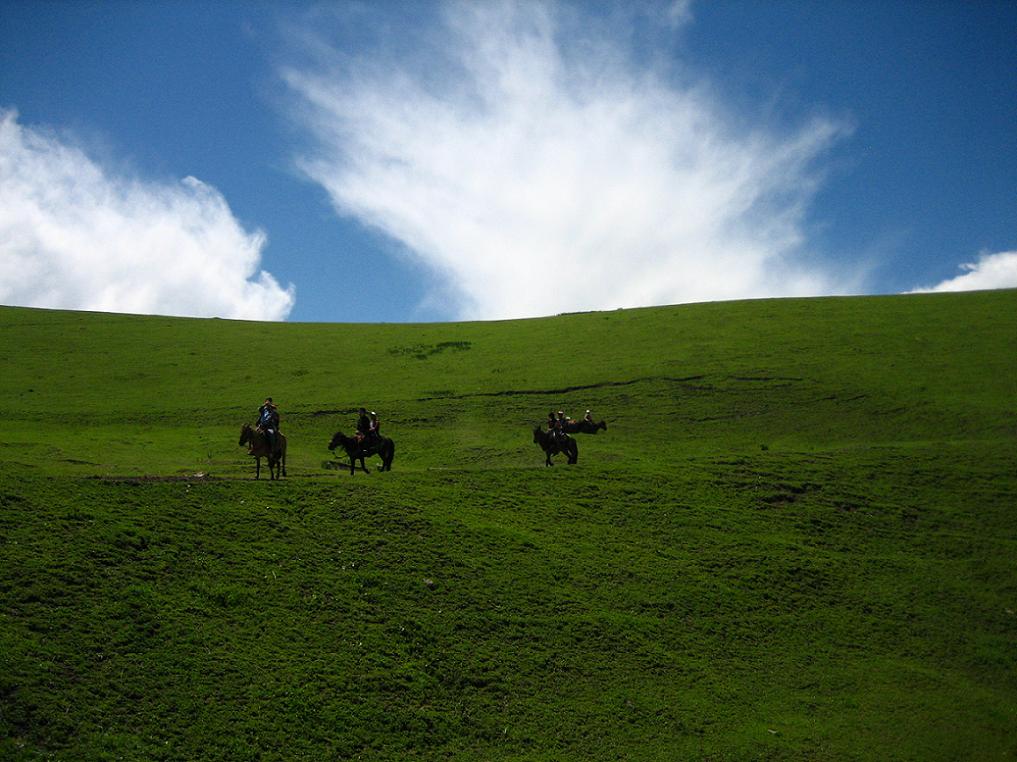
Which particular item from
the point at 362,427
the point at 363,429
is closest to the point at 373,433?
the point at 363,429

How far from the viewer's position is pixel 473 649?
1923cm

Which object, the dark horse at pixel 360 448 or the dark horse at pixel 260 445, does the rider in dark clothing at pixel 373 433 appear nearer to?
the dark horse at pixel 360 448

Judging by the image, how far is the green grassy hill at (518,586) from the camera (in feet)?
52.8

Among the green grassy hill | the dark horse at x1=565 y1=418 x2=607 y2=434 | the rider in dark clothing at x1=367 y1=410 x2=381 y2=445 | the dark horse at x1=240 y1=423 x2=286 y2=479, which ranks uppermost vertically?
the dark horse at x1=565 y1=418 x2=607 y2=434

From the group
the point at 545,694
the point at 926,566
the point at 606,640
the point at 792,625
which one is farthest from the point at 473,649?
the point at 926,566

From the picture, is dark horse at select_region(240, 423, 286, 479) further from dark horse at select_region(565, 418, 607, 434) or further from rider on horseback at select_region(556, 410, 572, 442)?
dark horse at select_region(565, 418, 607, 434)

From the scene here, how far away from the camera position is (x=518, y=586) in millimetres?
22141

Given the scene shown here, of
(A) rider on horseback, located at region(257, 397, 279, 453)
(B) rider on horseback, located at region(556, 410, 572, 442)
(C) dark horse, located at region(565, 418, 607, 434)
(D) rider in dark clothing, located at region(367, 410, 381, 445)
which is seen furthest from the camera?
(C) dark horse, located at region(565, 418, 607, 434)

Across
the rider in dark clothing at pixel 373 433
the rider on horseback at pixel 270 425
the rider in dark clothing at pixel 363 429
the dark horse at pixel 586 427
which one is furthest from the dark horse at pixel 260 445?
the dark horse at pixel 586 427

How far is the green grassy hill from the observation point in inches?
634

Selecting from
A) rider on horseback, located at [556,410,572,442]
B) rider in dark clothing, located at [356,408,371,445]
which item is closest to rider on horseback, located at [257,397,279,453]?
rider in dark clothing, located at [356,408,371,445]

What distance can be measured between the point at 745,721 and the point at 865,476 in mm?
18571

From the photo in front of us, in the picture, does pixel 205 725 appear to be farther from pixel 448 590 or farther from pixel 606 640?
pixel 606 640

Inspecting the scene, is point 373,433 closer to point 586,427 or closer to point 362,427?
point 362,427
